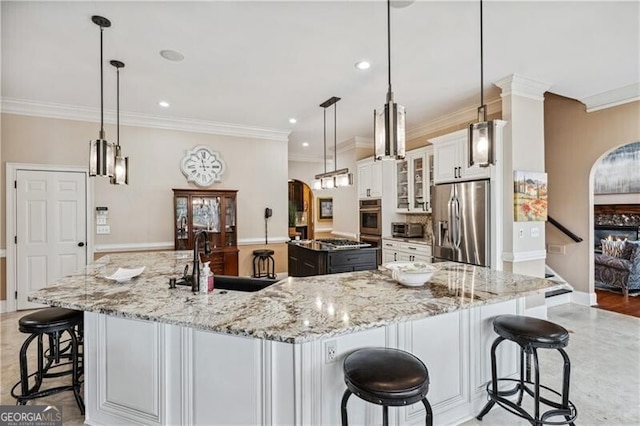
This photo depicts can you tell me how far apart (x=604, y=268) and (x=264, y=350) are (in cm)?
642

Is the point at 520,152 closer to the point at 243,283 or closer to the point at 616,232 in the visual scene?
the point at 243,283

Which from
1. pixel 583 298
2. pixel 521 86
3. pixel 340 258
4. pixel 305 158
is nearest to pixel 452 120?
pixel 521 86

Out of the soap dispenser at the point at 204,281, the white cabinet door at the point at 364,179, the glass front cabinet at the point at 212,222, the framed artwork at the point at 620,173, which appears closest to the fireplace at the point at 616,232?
the framed artwork at the point at 620,173

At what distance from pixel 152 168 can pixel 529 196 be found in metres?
5.37

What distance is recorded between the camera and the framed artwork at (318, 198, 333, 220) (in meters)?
8.97

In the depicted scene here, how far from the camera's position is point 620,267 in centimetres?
521

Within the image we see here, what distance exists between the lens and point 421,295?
1.96 m

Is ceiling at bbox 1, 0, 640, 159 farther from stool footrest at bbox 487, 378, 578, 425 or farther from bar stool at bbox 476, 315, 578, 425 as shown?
stool footrest at bbox 487, 378, 578, 425

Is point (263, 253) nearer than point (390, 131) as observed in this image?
No

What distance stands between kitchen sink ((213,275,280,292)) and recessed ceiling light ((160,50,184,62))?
7.00 feet

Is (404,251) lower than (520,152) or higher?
lower

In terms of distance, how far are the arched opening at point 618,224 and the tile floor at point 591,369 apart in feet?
4.94

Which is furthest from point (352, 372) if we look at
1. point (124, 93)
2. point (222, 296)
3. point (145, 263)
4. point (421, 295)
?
point (124, 93)

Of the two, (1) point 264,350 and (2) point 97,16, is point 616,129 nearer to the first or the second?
(1) point 264,350
